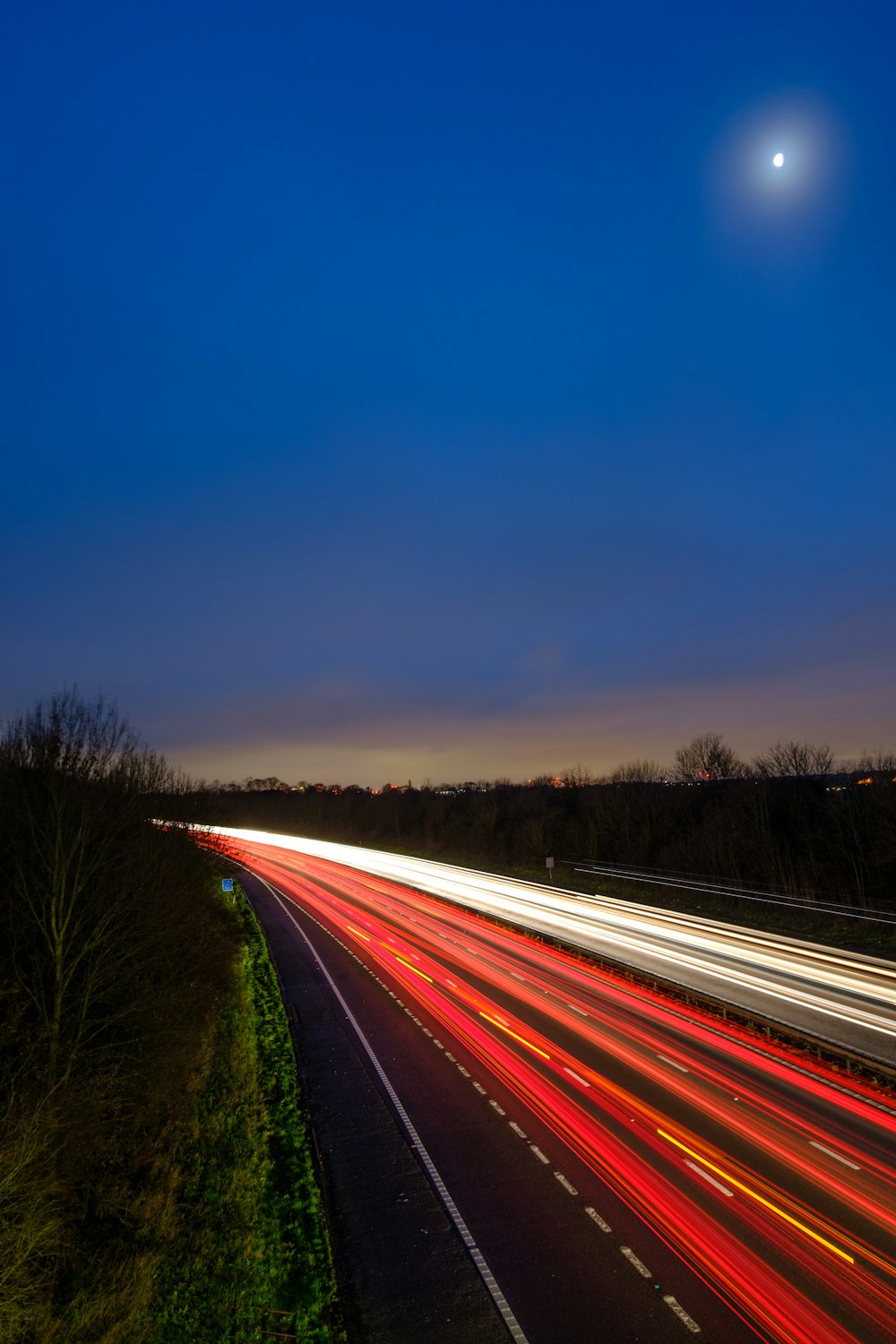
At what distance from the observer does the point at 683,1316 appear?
8.07m

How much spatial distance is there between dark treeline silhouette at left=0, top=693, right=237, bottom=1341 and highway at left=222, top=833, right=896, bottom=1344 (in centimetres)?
520

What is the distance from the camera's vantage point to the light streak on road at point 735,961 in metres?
17.9

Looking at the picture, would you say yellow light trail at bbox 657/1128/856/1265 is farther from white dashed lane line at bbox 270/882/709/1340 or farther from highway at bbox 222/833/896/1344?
white dashed lane line at bbox 270/882/709/1340

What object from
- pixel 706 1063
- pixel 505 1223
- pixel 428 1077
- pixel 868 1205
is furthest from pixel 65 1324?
pixel 706 1063

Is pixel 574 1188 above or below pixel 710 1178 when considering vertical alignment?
below

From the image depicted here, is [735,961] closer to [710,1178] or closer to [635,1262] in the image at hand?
[710,1178]

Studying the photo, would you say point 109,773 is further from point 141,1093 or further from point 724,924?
point 724,924

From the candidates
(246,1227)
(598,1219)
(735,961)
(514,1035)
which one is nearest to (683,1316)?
(598,1219)

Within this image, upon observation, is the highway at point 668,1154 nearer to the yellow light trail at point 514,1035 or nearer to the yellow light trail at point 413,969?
the yellow light trail at point 514,1035

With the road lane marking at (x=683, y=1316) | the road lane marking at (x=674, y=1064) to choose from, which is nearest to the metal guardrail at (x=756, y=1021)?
the road lane marking at (x=674, y=1064)

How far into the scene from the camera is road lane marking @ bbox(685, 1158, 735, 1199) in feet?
34.5

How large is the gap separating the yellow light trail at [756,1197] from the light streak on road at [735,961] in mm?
6082

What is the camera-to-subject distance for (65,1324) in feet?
28.3

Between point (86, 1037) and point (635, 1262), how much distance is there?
40.3 feet
